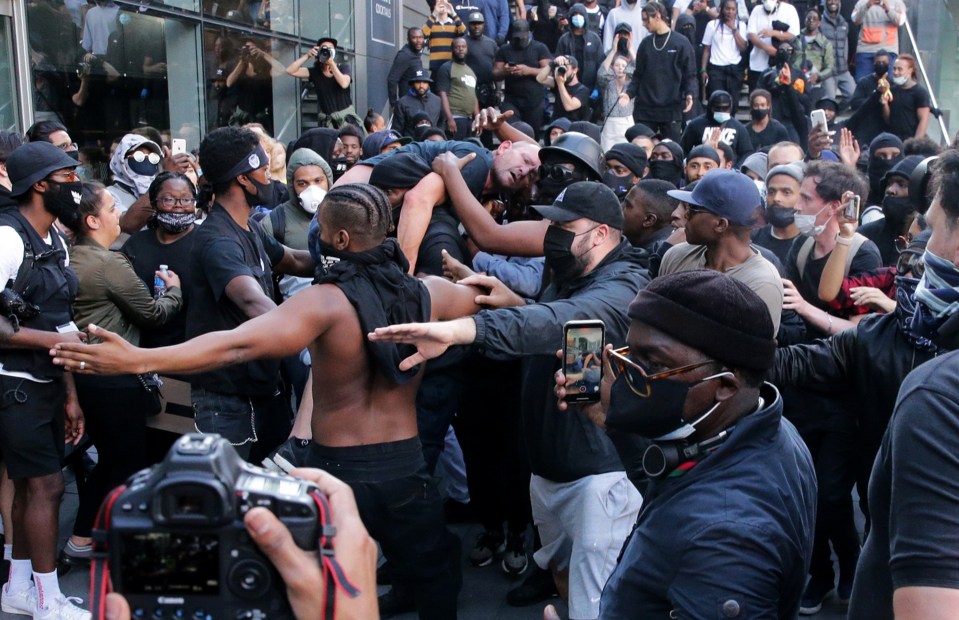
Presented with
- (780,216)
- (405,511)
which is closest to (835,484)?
(780,216)

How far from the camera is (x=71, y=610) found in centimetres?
459

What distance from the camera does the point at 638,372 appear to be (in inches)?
91.7

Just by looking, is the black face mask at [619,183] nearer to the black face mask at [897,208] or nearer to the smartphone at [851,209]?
the black face mask at [897,208]

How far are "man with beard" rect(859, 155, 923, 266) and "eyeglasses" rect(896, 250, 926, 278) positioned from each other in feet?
5.97

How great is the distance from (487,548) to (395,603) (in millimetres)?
811

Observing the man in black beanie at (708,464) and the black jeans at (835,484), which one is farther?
the black jeans at (835,484)

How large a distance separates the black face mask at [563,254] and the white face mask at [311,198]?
275 cm

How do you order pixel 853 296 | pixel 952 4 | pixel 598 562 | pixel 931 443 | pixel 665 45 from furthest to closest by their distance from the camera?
pixel 952 4, pixel 665 45, pixel 853 296, pixel 598 562, pixel 931 443

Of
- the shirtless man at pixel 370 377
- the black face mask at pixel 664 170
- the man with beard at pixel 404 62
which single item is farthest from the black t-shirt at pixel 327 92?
the shirtless man at pixel 370 377

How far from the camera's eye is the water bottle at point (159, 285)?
5.42m

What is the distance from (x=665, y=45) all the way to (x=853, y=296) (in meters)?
7.66

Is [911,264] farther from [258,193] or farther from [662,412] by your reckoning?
[258,193]

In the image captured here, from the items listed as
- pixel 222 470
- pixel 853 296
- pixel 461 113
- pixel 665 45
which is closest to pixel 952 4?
pixel 665 45

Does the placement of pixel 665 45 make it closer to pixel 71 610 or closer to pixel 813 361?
pixel 813 361
